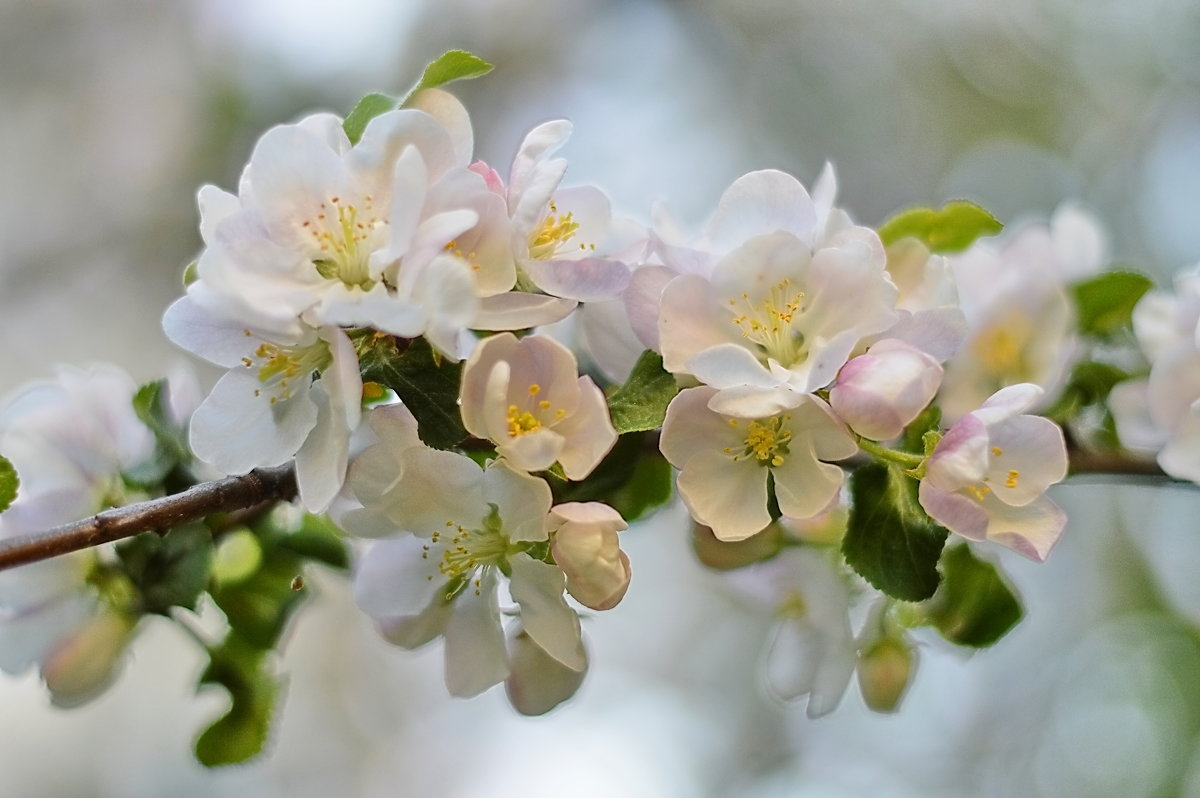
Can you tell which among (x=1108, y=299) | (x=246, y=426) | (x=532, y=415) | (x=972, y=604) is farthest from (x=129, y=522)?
(x=1108, y=299)

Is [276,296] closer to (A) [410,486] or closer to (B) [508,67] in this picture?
(A) [410,486]

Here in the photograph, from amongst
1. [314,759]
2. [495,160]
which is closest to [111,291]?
[495,160]

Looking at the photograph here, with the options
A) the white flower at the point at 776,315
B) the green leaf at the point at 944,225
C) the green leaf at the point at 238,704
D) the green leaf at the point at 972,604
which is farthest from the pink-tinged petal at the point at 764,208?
the green leaf at the point at 238,704

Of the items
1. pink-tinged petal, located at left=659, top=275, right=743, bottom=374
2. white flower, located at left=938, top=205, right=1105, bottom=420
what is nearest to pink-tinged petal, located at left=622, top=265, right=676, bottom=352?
pink-tinged petal, located at left=659, top=275, right=743, bottom=374

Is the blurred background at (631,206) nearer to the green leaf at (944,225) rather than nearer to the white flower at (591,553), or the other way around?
the green leaf at (944,225)

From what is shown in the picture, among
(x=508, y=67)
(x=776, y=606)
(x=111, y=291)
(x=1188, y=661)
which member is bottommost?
(x=1188, y=661)
